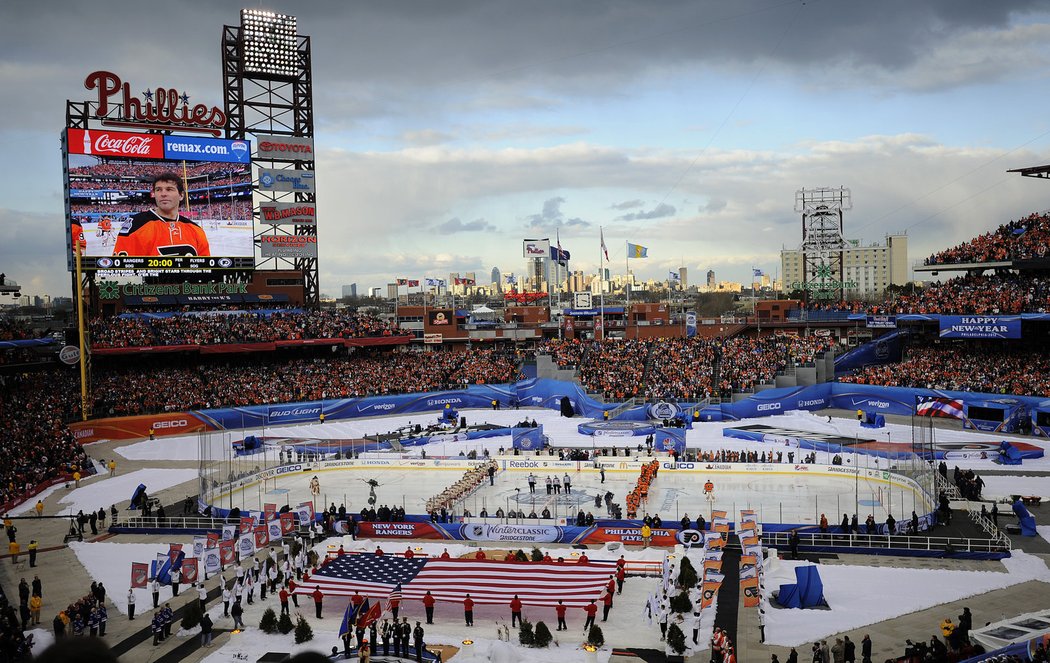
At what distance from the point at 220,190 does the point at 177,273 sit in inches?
319

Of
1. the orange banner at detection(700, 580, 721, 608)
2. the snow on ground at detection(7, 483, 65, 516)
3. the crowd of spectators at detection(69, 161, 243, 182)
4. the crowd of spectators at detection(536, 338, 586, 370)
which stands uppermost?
the crowd of spectators at detection(69, 161, 243, 182)

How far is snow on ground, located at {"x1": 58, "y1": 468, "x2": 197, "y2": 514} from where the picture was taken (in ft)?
123

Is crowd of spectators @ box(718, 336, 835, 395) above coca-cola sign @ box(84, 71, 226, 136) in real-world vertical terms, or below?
A: below

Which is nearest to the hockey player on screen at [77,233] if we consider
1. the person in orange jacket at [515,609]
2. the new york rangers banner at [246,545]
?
the new york rangers banner at [246,545]

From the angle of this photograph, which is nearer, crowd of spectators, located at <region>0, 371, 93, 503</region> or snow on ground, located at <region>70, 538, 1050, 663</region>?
snow on ground, located at <region>70, 538, 1050, 663</region>

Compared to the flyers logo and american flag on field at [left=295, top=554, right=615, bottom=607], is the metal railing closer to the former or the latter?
american flag on field at [left=295, top=554, right=615, bottom=607]

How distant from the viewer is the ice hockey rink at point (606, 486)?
33.0 meters

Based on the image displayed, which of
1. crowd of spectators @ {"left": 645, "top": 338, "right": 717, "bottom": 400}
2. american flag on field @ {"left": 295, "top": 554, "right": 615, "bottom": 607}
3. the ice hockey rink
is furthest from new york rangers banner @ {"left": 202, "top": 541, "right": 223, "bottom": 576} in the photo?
crowd of spectators @ {"left": 645, "top": 338, "right": 717, "bottom": 400}

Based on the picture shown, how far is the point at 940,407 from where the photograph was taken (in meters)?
50.2

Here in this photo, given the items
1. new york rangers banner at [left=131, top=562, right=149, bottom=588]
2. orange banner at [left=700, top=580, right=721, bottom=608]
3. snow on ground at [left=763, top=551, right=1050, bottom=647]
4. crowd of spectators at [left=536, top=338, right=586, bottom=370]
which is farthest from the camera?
crowd of spectators at [left=536, top=338, right=586, bottom=370]

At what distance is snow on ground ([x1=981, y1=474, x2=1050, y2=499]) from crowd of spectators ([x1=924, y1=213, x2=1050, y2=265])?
23.6 m

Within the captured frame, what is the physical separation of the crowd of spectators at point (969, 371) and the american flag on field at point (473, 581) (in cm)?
3609

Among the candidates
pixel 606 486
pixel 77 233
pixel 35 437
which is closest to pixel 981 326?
pixel 606 486

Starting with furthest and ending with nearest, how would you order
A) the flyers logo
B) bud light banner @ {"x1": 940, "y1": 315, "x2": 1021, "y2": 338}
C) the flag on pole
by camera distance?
the flyers logo → bud light banner @ {"x1": 940, "y1": 315, "x2": 1021, "y2": 338} → the flag on pole
